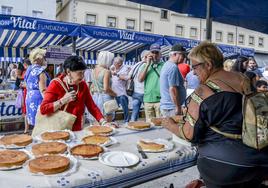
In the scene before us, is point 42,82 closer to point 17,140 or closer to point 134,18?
point 17,140

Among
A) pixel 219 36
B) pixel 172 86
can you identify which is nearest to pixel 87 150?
pixel 172 86

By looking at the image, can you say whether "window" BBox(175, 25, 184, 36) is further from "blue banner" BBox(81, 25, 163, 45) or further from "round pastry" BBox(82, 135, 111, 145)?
"round pastry" BBox(82, 135, 111, 145)

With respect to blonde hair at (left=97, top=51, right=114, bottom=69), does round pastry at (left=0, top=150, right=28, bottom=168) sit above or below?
below

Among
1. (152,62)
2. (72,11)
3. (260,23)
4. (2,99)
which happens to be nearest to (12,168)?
(152,62)

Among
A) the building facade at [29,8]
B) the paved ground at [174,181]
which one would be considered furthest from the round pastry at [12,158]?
the building facade at [29,8]

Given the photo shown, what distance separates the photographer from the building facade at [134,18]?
37750mm

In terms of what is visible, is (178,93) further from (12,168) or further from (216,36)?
(216,36)

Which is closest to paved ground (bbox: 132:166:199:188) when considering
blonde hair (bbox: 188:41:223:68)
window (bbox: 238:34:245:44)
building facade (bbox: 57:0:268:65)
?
blonde hair (bbox: 188:41:223:68)

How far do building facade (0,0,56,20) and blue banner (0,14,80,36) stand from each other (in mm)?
27093

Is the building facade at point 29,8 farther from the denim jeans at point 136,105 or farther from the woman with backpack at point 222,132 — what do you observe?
the woman with backpack at point 222,132

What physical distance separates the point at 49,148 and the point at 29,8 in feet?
116

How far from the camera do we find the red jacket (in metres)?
3.16

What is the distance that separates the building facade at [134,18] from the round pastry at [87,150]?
34.4 metres

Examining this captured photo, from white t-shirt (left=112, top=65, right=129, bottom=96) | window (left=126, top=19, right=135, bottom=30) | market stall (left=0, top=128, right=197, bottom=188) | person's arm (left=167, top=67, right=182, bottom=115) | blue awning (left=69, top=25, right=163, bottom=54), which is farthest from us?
window (left=126, top=19, right=135, bottom=30)
